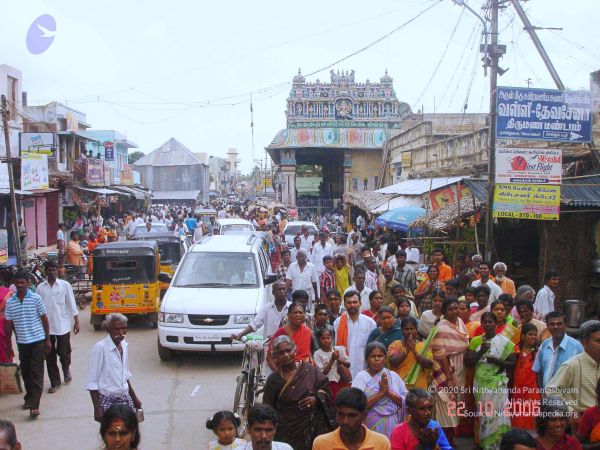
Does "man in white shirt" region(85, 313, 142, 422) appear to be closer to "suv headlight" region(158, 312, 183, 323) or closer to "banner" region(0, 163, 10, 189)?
"suv headlight" region(158, 312, 183, 323)

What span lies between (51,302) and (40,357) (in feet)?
3.67

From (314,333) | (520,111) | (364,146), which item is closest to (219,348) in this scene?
(314,333)

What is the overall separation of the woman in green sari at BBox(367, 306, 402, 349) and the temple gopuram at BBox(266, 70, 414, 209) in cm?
4014

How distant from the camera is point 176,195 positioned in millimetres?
74750

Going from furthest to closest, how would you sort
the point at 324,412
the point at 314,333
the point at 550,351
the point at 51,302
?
1. the point at 51,302
2. the point at 314,333
3. the point at 550,351
4. the point at 324,412

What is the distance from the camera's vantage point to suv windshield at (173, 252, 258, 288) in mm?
10797

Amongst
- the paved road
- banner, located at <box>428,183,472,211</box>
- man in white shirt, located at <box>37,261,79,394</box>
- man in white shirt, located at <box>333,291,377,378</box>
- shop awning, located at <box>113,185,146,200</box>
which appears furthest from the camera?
shop awning, located at <box>113,185,146,200</box>

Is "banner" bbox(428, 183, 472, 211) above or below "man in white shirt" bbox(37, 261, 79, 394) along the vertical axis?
above

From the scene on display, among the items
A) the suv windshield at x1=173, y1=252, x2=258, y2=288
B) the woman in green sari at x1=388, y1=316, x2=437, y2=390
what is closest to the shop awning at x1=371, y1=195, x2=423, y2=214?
the suv windshield at x1=173, y1=252, x2=258, y2=288

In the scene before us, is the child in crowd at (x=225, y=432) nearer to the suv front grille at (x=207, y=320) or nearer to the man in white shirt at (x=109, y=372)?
the man in white shirt at (x=109, y=372)

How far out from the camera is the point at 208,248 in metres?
11.4

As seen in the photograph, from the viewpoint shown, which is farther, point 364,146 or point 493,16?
point 364,146

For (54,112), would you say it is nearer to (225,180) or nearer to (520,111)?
(520,111)

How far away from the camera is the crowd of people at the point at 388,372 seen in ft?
13.4
